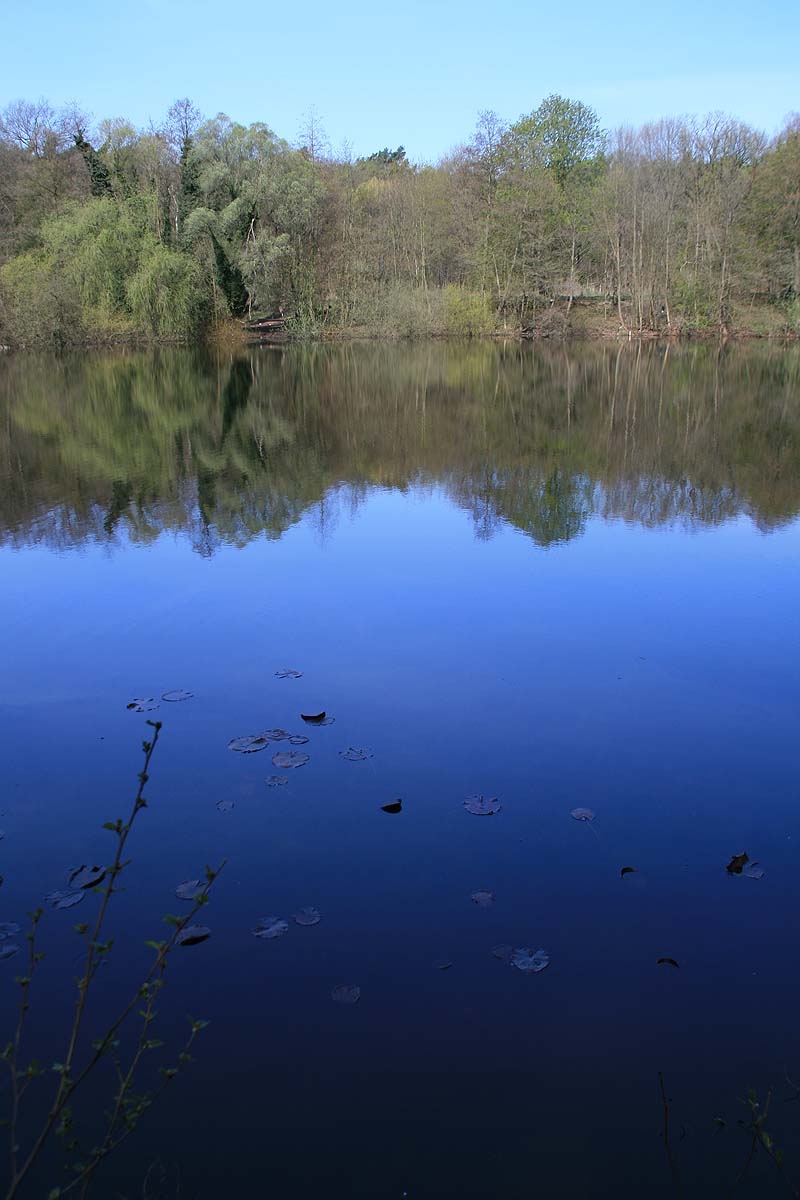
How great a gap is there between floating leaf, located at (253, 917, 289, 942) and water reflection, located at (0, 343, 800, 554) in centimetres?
627

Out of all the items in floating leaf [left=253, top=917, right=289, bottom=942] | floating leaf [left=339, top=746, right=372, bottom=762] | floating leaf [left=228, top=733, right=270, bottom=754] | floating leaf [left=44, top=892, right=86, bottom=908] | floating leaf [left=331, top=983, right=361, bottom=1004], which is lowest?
floating leaf [left=331, top=983, right=361, bottom=1004]

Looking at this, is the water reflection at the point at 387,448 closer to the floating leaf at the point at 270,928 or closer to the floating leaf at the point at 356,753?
the floating leaf at the point at 356,753

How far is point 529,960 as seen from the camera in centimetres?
369

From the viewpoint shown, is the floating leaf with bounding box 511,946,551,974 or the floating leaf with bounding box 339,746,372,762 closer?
the floating leaf with bounding box 511,946,551,974

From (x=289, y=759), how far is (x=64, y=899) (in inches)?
60.6

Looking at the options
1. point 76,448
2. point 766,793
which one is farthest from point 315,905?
point 76,448

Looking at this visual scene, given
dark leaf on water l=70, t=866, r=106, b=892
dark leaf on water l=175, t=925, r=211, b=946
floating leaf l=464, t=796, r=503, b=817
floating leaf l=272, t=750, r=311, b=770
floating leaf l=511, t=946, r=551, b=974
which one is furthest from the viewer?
floating leaf l=272, t=750, r=311, b=770

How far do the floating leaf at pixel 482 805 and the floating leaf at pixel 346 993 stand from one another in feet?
4.32

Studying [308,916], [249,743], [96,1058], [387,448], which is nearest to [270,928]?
[308,916]

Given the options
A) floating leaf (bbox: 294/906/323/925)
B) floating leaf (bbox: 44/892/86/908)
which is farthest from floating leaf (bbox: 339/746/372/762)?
floating leaf (bbox: 44/892/86/908)

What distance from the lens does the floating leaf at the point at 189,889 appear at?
4.04 metres

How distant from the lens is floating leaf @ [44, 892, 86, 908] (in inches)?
157

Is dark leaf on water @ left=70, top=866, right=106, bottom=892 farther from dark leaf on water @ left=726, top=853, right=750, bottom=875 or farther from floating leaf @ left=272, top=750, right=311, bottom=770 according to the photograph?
dark leaf on water @ left=726, top=853, right=750, bottom=875

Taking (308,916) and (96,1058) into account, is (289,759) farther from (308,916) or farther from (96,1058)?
(96,1058)
